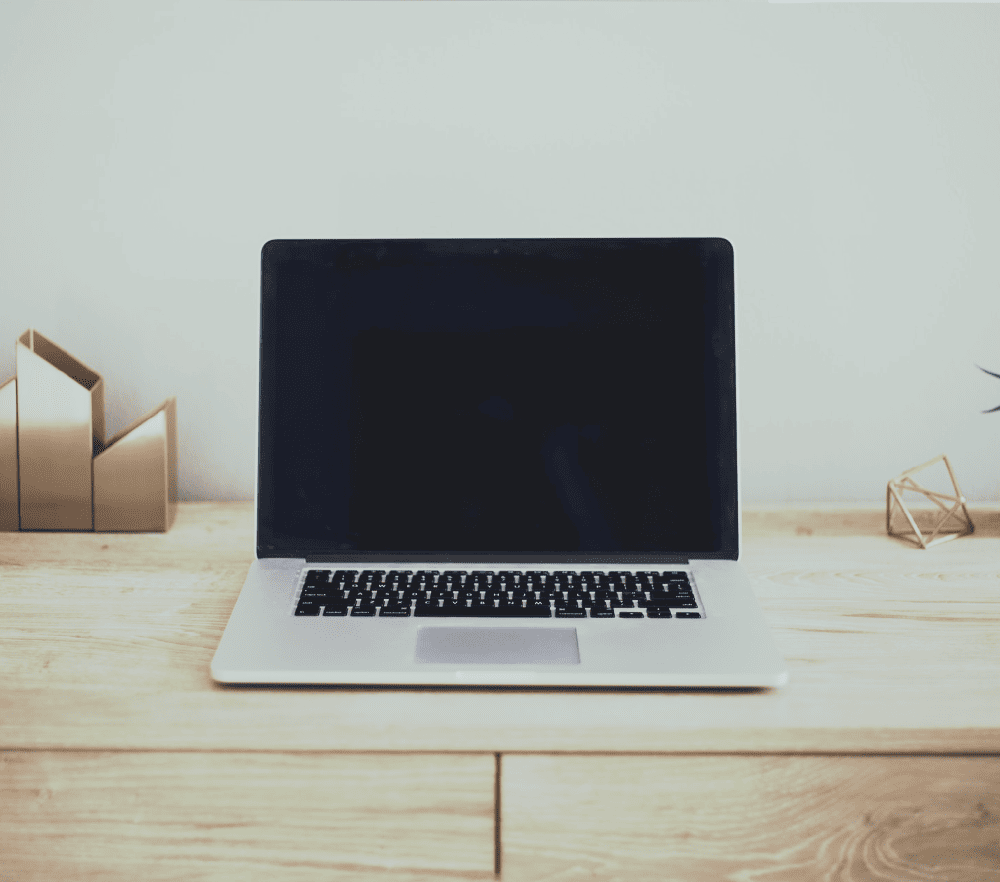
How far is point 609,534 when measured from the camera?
83cm

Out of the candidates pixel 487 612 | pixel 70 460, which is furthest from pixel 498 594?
pixel 70 460

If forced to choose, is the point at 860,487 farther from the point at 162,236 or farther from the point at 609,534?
the point at 162,236

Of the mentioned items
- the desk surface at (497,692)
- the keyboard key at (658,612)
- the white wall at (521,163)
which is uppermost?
the white wall at (521,163)

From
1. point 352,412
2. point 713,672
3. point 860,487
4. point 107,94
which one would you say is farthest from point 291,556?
point 860,487

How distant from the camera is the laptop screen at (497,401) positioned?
2.71 ft

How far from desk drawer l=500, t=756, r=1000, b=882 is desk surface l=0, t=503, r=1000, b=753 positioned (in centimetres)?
2

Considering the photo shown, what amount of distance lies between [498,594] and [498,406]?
21 cm

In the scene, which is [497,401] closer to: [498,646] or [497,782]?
[498,646]

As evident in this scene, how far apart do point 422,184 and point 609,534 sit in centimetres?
54

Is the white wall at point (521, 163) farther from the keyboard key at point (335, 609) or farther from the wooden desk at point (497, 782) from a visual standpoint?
the wooden desk at point (497, 782)

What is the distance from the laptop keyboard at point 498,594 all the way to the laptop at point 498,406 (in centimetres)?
3

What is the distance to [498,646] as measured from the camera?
2.16 feet

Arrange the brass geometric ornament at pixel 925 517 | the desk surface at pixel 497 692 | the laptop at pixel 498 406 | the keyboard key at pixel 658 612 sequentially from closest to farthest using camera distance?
the desk surface at pixel 497 692 < the keyboard key at pixel 658 612 < the laptop at pixel 498 406 < the brass geometric ornament at pixel 925 517

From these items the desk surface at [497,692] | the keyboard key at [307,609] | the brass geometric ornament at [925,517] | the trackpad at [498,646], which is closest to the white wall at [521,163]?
the brass geometric ornament at [925,517]
